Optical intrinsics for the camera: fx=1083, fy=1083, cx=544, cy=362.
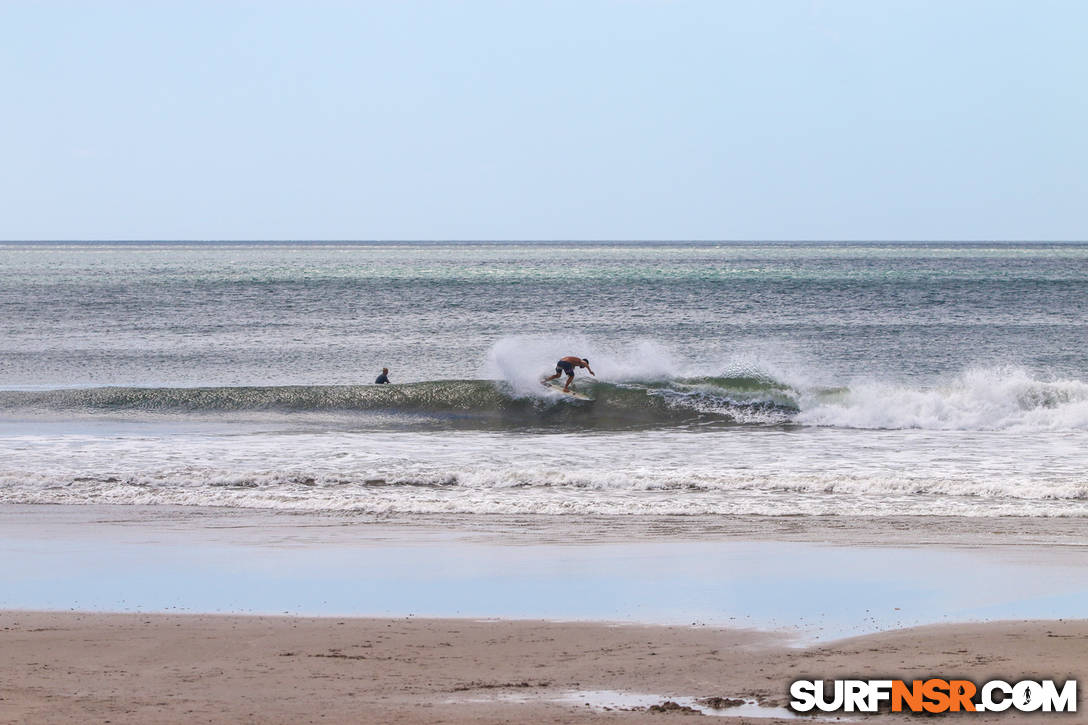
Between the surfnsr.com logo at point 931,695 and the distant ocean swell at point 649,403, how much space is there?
14.3 meters

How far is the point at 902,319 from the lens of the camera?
150 ft

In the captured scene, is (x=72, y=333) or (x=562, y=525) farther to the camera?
(x=72, y=333)

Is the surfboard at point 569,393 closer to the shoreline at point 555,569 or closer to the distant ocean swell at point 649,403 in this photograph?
the distant ocean swell at point 649,403

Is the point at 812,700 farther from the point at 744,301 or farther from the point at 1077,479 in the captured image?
the point at 744,301

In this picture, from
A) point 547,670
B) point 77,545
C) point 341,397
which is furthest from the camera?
point 341,397

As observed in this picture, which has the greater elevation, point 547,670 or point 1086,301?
point 1086,301

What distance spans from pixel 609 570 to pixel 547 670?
282cm

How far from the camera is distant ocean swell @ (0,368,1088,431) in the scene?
68.4 ft

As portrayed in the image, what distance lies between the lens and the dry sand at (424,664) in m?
6.20

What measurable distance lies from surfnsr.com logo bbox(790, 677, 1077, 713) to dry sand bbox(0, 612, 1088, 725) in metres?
0.13

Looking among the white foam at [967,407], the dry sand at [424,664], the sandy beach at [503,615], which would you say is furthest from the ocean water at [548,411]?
the dry sand at [424,664]

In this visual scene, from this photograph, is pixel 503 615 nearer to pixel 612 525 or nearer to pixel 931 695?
pixel 931 695

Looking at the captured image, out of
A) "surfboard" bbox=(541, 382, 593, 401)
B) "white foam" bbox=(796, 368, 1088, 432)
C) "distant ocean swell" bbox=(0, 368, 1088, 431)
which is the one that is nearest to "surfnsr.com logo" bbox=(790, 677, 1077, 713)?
"white foam" bbox=(796, 368, 1088, 432)

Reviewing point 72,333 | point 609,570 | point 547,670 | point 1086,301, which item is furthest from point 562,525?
point 1086,301
